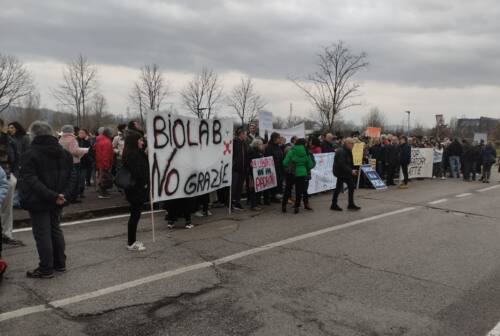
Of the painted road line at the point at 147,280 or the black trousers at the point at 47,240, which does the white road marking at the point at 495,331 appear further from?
the black trousers at the point at 47,240

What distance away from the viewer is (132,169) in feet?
20.6

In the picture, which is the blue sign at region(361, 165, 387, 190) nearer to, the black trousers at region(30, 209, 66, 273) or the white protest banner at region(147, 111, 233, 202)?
the white protest banner at region(147, 111, 233, 202)

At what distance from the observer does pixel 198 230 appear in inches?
310

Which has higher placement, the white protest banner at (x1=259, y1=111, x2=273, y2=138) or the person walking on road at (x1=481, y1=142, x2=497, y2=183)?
the white protest banner at (x1=259, y1=111, x2=273, y2=138)

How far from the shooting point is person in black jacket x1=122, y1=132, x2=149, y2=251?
20.6 feet

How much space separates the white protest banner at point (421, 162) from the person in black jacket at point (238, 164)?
33.7 ft

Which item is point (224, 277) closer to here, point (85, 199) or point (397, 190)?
point (85, 199)

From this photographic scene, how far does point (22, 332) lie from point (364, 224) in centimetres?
658

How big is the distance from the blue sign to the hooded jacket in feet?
38.1

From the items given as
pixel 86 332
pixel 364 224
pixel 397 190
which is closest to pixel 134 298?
pixel 86 332

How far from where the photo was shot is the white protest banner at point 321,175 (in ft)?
42.3

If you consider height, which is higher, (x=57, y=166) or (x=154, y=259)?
(x=57, y=166)

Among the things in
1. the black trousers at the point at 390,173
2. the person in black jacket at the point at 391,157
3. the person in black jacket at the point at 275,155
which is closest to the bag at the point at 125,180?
the person in black jacket at the point at 275,155

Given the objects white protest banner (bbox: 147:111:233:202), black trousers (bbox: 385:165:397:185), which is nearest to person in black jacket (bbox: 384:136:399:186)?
black trousers (bbox: 385:165:397:185)
